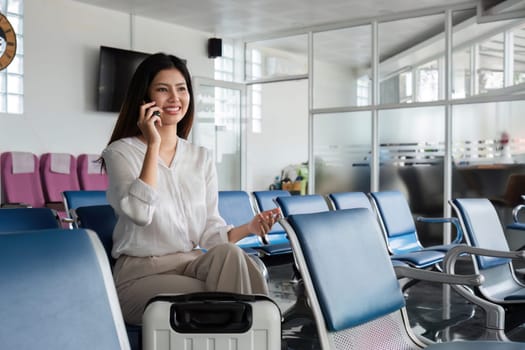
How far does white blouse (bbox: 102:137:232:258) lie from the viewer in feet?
5.84

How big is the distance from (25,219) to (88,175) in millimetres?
4956

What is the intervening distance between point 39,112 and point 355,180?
4.15 metres

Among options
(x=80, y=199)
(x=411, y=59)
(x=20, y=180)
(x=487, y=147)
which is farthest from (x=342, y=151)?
(x=80, y=199)

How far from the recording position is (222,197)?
163 inches

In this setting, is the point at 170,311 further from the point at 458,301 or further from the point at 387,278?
the point at 458,301

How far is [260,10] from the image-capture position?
7418mm

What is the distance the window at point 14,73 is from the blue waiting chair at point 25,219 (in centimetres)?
475

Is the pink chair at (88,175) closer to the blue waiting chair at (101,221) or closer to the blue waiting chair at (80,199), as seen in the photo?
the blue waiting chair at (80,199)

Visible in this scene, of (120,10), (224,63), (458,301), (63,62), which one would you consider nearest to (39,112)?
(63,62)

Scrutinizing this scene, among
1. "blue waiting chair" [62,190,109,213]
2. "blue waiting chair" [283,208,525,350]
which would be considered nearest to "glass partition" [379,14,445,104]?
"blue waiting chair" [62,190,109,213]

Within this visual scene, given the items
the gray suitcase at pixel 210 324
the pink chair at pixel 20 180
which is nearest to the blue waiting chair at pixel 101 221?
the gray suitcase at pixel 210 324

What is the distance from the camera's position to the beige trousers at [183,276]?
67.9 inches

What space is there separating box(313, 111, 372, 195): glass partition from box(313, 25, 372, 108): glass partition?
0.22 metres

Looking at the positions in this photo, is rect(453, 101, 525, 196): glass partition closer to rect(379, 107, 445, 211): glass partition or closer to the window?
rect(379, 107, 445, 211): glass partition
